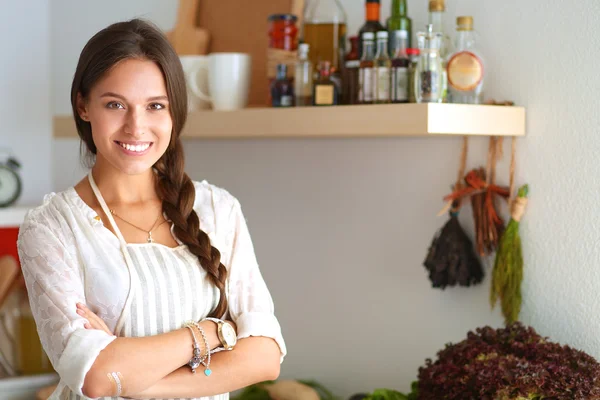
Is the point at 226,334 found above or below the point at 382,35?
below

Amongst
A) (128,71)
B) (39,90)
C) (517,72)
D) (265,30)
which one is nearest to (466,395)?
(517,72)

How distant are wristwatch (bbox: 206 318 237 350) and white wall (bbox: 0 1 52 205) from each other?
1.64 m

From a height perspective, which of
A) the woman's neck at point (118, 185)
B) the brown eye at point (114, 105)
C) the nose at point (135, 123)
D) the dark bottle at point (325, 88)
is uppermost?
the dark bottle at point (325, 88)

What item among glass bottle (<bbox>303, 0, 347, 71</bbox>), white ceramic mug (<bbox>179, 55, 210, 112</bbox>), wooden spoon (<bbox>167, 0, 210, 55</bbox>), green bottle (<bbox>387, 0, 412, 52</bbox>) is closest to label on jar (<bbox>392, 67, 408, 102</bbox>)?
green bottle (<bbox>387, 0, 412, 52</bbox>)

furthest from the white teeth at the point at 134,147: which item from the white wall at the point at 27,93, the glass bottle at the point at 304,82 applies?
the white wall at the point at 27,93

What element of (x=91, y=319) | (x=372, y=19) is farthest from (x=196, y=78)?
(x=91, y=319)

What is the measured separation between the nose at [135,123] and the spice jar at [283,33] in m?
0.71

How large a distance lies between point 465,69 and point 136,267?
80cm

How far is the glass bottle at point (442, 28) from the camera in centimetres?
170

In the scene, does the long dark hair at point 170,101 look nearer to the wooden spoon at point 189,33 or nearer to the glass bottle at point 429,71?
the glass bottle at point 429,71

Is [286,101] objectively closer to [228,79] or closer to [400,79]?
[228,79]

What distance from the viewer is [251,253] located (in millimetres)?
1502

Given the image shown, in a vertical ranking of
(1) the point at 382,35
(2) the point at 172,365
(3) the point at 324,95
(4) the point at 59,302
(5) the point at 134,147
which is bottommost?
(2) the point at 172,365

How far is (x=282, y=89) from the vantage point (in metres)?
1.93
